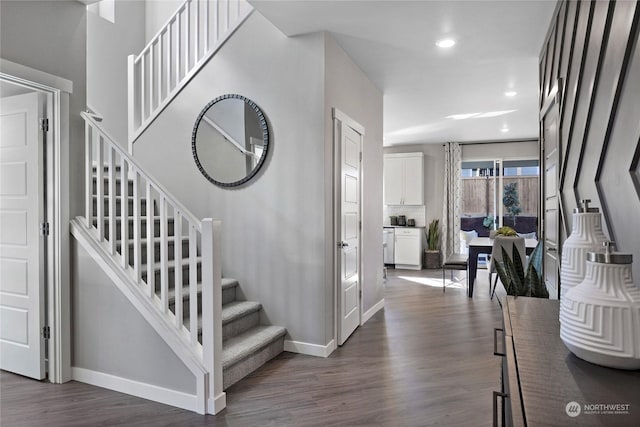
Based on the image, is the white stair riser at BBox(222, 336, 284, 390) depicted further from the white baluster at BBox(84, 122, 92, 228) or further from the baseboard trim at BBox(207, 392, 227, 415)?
the white baluster at BBox(84, 122, 92, 228)

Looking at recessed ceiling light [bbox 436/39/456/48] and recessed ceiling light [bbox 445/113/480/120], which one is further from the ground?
recessed ceiling light [bbox 436/39/456/48]

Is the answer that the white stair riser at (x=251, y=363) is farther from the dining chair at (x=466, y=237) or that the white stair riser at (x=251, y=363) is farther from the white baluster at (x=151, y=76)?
the dining chair at (x=466, y=237)

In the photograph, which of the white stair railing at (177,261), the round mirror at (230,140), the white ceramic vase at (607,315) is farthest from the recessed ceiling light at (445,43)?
the white ceramic vase at (607,315)

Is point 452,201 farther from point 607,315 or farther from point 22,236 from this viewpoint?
point 607,315

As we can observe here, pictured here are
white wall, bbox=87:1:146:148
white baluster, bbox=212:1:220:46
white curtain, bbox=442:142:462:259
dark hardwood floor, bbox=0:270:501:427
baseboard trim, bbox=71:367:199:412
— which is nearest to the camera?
dark hardwood floor, bbox=0:270:501:427

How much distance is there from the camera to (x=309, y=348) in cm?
335

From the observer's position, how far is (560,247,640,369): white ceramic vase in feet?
2.62

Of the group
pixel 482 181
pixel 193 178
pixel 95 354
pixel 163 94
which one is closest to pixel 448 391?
pixel 95 354

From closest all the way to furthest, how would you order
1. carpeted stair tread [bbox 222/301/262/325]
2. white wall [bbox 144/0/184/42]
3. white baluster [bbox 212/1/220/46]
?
carpeted stair tread [bbox 222/301/262/325], white baluster [bbox 212/1/220/46], white wall [bbox 144/0/184/42]

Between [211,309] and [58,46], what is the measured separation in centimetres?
214

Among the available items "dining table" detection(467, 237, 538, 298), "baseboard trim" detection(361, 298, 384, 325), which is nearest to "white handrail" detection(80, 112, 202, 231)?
"baseboard trim" detection(361, 298, 384, 325)

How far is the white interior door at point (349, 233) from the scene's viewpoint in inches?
141

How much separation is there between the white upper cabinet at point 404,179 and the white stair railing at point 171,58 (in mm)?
5250

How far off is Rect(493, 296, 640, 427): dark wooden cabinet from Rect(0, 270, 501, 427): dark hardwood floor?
1.56 meters
